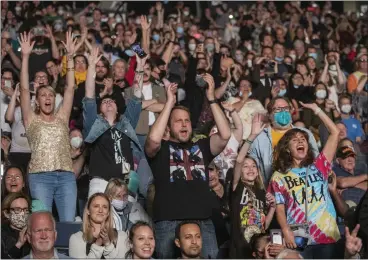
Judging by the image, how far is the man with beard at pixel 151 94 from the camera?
473 inches

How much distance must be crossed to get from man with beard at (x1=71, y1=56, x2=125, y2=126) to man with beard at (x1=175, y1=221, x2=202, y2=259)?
3606 millimetres

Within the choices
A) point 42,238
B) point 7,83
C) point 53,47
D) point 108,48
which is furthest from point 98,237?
point 108,48

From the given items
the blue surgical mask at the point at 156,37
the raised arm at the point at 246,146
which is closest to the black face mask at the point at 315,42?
the blue surgical mask at the point at 156,37

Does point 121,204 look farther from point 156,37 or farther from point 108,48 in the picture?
point 156,37

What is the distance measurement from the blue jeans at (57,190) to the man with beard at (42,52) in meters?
5.24

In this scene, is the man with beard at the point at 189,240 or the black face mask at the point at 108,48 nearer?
the man with beard at the point at 189,240

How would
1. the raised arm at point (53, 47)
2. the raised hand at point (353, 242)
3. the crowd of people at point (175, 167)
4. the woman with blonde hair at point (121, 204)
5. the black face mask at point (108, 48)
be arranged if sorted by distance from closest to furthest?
the raised hand at point (353, 242) → the crowd of people at point (175, 167) → the woman with blonde hair at point (121, 204) → the raised arm at point (53, 47) → the black face mask at point (108, 48)

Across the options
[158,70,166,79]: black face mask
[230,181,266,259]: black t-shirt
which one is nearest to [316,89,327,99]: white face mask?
[158,70,166,79]: black face mask

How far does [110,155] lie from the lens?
10.4m

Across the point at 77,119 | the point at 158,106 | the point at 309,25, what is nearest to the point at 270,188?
the point at 158,106

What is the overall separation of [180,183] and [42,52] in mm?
7800

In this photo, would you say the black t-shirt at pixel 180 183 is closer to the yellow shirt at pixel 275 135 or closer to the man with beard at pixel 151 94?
the yellow shirt at pixel 275 135

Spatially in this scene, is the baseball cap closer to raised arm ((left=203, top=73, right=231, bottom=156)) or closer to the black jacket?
raised arm ((left=203, top=73, right=231, bottom=156))

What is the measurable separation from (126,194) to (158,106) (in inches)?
87.3
